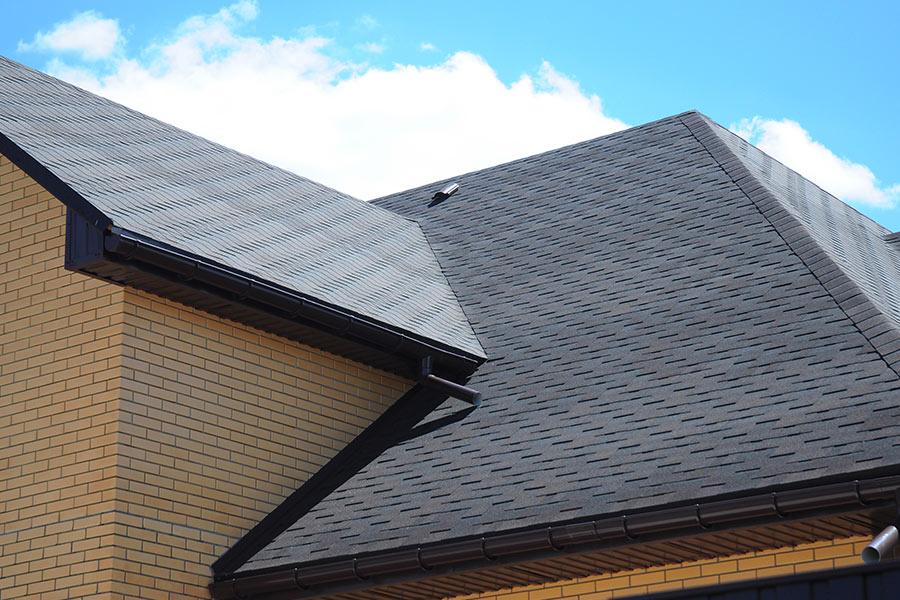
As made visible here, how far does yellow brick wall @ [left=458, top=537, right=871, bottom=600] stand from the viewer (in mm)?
7324

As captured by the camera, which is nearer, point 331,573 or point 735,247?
point 331,573

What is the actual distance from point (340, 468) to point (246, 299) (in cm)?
170

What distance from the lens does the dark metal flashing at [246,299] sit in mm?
9039

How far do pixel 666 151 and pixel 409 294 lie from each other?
3804 millimetres

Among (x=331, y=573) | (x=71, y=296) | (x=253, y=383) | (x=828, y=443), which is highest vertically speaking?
(x=71, y=296)

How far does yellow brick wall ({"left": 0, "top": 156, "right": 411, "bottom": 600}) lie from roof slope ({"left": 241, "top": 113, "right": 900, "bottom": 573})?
2.25 feet

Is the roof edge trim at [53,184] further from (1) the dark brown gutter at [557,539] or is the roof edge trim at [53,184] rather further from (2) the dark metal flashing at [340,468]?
(1) the dark brown gutter at [557,539]

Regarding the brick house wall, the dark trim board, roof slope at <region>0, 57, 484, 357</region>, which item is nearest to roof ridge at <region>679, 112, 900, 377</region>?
the brick house wall

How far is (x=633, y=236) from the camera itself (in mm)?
12016

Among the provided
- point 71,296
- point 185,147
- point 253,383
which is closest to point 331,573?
point 253,383

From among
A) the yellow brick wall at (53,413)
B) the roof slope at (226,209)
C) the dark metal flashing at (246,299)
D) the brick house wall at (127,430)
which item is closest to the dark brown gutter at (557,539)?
the brick house wall at (127,430)

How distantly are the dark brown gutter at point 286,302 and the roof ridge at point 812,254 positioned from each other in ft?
9.73

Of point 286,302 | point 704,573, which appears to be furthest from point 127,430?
point 704,573

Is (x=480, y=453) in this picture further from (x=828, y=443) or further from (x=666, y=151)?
(x=666, y=151)
